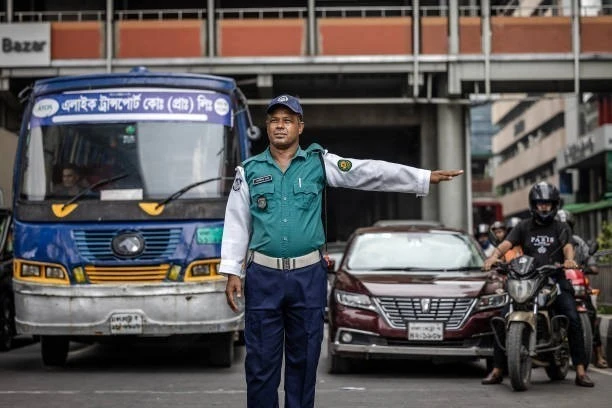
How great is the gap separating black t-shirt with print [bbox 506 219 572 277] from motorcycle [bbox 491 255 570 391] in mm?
237

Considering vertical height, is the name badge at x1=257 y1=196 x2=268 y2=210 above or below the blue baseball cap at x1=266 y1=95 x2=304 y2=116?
below

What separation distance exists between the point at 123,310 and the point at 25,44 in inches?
779

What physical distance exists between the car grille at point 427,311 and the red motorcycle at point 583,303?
3.42 feet

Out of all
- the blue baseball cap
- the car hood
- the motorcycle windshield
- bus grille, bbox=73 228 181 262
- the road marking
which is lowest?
the road marking

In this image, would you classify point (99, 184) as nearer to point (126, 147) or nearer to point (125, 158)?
point (125, 158)

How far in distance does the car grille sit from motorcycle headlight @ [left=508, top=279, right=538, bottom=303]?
1035mm

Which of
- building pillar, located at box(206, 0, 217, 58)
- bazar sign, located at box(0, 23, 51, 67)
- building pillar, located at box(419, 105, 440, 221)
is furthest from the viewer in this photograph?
building pillar, located at box(419, 105, 440, 221)

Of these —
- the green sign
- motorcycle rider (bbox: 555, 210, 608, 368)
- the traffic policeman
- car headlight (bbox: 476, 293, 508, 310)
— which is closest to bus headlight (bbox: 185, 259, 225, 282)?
the green sign

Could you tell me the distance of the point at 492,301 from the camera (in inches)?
436

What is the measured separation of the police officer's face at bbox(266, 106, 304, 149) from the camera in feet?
19.0

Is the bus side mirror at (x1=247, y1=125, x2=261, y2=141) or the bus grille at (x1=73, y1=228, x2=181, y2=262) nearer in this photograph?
the bus grille at (x1=73, y1=228, x2=181, y2=262)

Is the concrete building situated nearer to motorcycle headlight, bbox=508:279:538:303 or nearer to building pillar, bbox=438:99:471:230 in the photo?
building pillar, bbox=438:99:471:230

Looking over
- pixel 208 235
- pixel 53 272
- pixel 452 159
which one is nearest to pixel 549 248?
pixel 208 235

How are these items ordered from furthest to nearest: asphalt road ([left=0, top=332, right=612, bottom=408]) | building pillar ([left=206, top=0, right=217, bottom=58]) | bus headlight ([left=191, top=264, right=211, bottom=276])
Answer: building pillar ([left=206, top=0, right=217, bottom=58])
bus headlight ([left=191, top=264, right=211, bottom=276])
asphalt road ([left=0, top=332, right=612, bottom=408])
